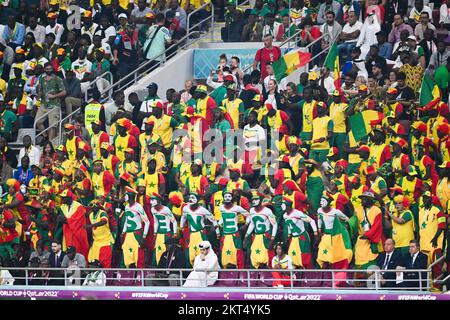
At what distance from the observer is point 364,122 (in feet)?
95.0

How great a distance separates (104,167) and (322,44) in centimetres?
452

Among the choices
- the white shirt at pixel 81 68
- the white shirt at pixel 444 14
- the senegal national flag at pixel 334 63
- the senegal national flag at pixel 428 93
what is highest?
the white shirt at pixel 444 14

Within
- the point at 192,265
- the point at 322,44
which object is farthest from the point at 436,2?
the point at 192,265

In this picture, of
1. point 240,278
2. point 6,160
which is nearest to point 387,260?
point 240,278

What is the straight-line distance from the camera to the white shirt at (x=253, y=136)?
29234 mm

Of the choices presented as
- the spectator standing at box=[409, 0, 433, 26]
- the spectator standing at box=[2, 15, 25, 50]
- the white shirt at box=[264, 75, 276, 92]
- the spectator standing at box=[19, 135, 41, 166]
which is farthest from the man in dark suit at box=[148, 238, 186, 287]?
the spectator standing at box=[2, 15, 25, 50]

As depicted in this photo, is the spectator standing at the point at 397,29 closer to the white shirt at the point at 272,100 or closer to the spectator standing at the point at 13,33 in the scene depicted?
the white shirt at the point at 272,100

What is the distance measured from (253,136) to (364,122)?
5.54ft

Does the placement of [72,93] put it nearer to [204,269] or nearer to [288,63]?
[288,63]

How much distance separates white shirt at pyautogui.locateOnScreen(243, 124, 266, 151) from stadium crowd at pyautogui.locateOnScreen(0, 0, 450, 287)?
0.02 meters

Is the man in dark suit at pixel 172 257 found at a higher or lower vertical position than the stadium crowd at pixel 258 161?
lower

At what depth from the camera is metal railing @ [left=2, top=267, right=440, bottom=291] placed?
26.4 metres

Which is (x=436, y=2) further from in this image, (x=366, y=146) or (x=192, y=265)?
(x=192, y=265)

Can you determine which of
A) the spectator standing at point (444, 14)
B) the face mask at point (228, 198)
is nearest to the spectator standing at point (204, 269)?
the face mask at point (228, 198)
